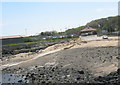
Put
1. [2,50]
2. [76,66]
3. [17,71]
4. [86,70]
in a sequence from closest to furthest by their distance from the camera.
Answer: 1. [86,70]
2. [76,66]
3. [17,71]
4. [2,50]

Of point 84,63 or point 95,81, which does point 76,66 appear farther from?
point 95,81

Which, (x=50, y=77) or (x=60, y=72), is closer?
(x=50, y=77)

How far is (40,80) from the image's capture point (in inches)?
780

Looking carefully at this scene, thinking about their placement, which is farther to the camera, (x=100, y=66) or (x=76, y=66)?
(x=76, y=66)

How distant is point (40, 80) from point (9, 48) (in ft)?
114

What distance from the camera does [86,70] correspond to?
21.2 m

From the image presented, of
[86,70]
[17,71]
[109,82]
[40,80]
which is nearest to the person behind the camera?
[109,82]

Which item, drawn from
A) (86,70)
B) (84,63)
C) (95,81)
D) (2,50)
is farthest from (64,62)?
(2,50)

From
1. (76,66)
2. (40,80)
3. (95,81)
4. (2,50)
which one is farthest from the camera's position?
(2,50)

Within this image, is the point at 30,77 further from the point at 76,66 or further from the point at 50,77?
the point at 76,66

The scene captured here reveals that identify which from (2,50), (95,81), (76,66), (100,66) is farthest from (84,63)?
(2,50)

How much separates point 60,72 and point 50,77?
1.86 meters

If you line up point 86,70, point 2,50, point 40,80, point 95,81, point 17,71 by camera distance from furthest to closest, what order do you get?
point 2,50
point 17,71
point 86,70
point 40,80
point 95,81

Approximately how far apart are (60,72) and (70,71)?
1061mm
